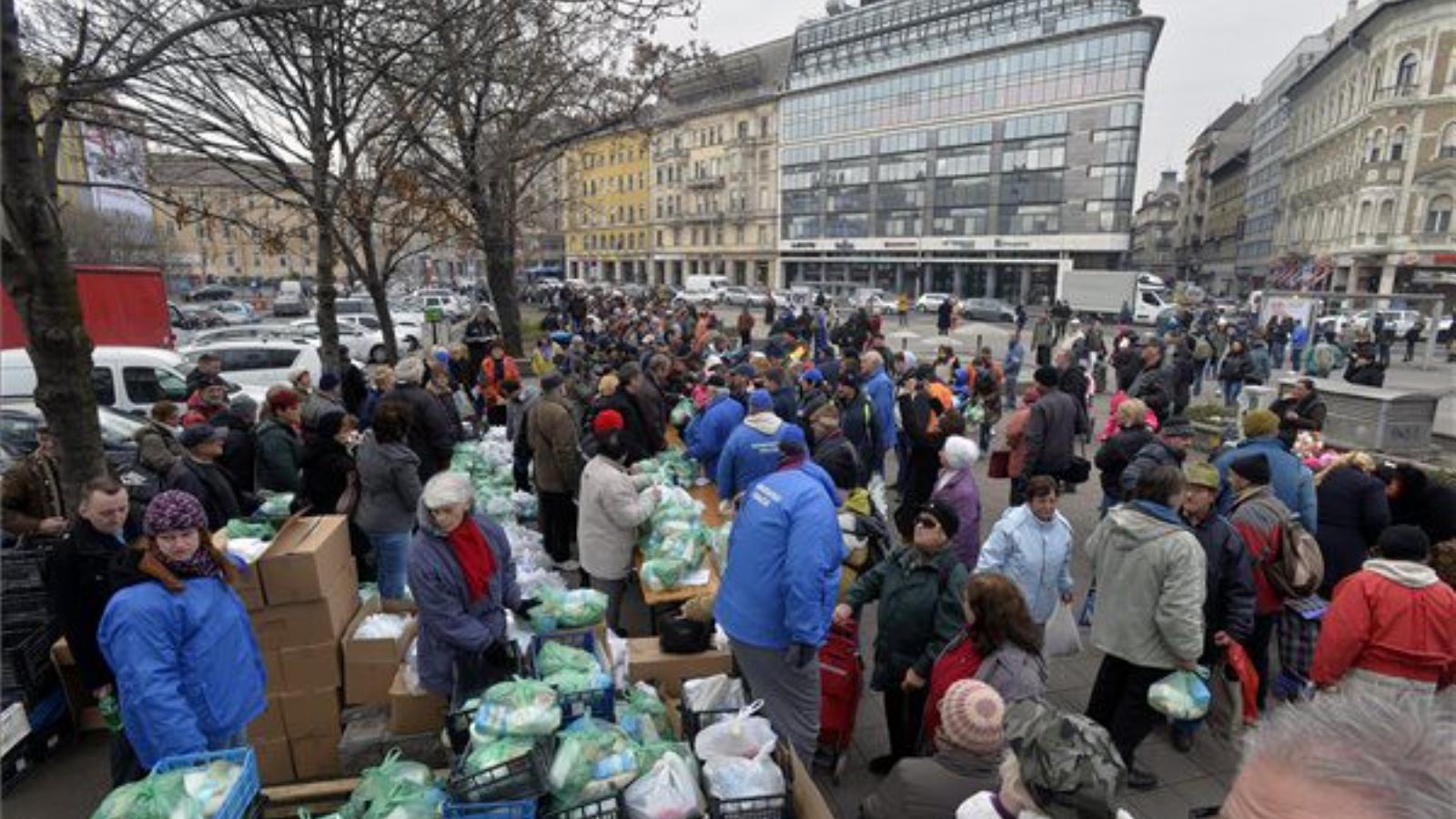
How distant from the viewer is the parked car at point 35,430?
8.27 meters

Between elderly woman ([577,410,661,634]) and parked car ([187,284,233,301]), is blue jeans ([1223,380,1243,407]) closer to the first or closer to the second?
elderly woman ([577,410,661,634])

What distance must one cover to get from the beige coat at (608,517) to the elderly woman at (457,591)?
4.36ft

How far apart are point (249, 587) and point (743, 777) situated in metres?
3.04

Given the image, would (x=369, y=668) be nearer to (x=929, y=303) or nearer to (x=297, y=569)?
(x=297, y=569)

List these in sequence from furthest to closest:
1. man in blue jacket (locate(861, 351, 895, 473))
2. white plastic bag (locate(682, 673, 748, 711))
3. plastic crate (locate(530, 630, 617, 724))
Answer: man in blue jacket (locate(861, 351, 895, 473)) → white plastic bag (locate(682, 673, 748, 711)) → plastic crate (locate(530, 630, 617, 724))

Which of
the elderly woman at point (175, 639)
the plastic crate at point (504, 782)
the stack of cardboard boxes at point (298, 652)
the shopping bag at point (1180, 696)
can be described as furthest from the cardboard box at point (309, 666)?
the shopping bag at point (1180, 696)

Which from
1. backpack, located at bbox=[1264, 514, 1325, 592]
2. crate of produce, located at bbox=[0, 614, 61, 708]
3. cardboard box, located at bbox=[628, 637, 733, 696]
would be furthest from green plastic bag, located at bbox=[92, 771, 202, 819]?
backpack, located at bbox=[1264, 514, 1325, 592]

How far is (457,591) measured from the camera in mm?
3686

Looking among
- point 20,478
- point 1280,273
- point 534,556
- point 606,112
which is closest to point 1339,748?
point 534,556

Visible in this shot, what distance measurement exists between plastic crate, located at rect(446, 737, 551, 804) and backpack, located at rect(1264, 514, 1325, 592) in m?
4.54

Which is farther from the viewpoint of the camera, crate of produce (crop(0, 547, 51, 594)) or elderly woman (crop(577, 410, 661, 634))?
elderly woman (crop(577, 410, 661, 634))

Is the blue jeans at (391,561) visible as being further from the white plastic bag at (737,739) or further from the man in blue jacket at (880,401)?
the man in blue jacket at (880,401)

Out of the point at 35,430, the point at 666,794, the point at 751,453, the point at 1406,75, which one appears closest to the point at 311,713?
the point at 666,794

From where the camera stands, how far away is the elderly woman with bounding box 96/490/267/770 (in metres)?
2.88
